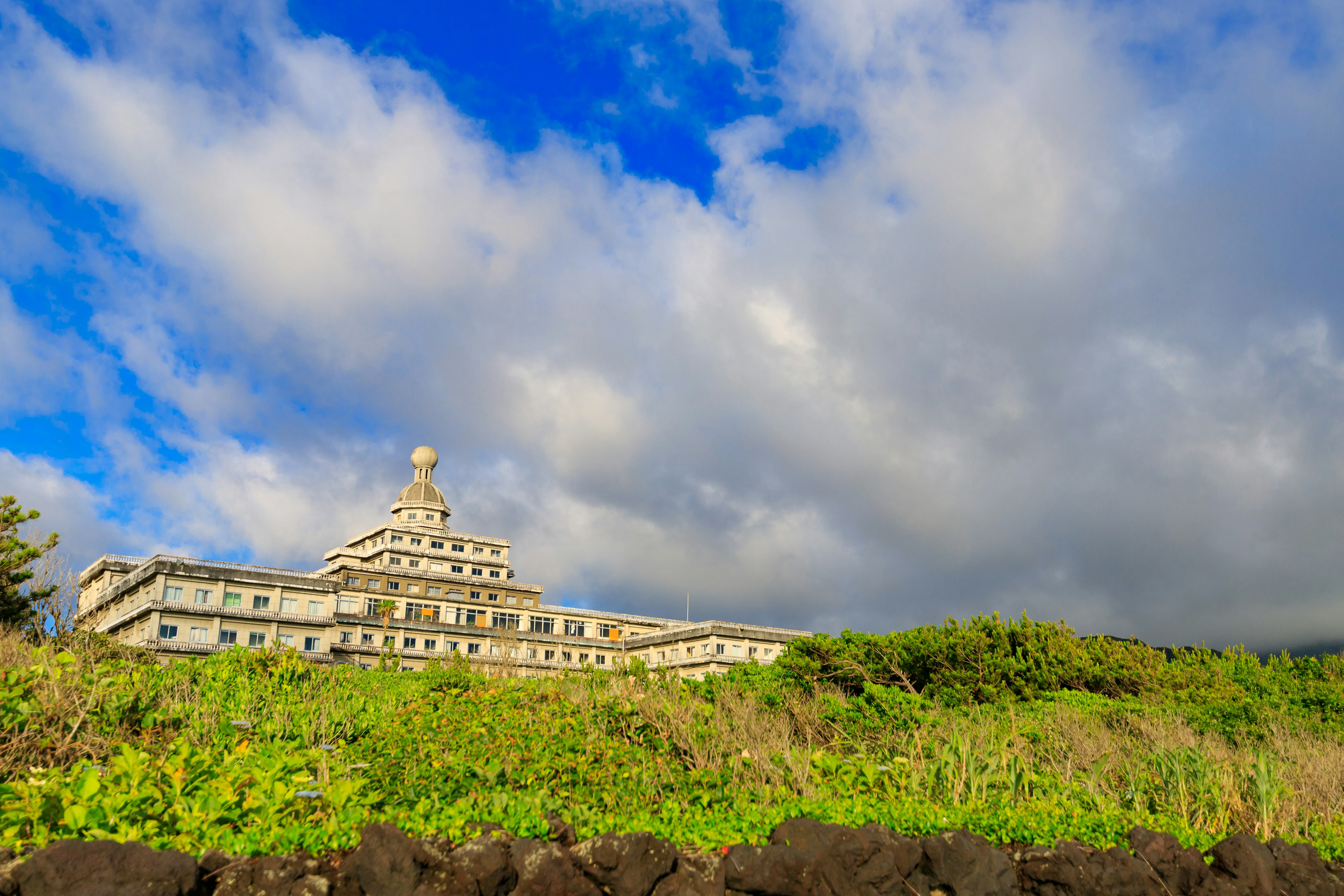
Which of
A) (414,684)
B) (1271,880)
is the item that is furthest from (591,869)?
(414,684)

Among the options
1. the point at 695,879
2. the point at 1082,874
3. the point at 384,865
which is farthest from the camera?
the point at 1082,874

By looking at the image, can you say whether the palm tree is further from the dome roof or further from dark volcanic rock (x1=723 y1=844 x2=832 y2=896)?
dark volcanic rock (x1=723 y1=844 x2=832 y2=896)

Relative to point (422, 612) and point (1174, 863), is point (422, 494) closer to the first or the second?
point (422, 612)

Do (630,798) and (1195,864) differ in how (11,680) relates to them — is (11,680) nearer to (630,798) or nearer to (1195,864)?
(630,798)

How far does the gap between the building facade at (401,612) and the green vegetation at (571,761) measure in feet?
84.5

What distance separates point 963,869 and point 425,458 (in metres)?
90.4

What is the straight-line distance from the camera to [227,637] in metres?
57.3

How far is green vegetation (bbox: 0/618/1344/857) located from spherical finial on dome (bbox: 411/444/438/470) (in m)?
73.4

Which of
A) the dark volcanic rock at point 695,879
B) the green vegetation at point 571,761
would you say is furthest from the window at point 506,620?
the dark volcanic rock at point 695,879

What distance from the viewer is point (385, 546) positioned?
80.3 meters

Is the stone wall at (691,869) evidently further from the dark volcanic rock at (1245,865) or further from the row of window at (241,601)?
the row of window at (241,601)

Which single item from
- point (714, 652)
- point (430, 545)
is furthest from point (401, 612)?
point (714, 652)

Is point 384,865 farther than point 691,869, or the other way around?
point 691,869

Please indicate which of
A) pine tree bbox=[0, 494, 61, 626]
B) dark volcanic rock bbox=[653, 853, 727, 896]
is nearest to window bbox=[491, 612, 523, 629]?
pine tree bbox=[0, 494, 61, 626]
